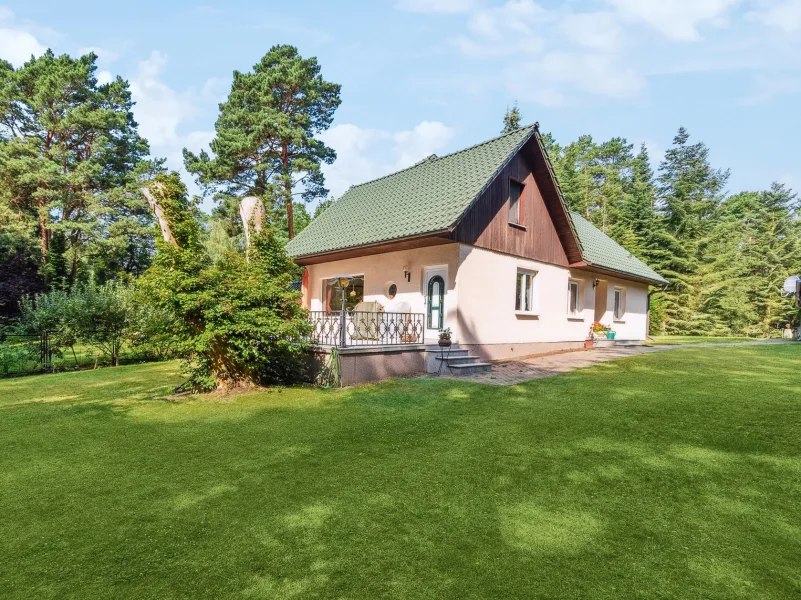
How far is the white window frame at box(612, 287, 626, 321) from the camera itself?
61.7ft

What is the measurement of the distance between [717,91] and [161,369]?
18.6 meters

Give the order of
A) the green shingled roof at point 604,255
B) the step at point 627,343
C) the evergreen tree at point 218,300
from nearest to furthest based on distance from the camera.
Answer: the evergreen tree at point 218,300 → the green shingled roof at point 604,255 → the step at point 627,343

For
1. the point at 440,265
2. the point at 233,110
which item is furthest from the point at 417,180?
the point at 233,110

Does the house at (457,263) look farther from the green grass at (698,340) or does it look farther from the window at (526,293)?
the green grass at (698,340)

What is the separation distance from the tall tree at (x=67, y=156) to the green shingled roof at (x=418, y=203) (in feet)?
66.5

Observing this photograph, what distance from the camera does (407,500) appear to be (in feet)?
11.3

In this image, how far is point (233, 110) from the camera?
28.1 m

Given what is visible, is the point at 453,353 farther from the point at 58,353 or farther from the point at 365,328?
the point at 58,353

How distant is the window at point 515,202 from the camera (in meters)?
12.8

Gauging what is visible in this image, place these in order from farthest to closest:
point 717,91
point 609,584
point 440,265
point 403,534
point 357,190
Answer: point 357,190 → point 717,91 → point 440,265 → point 403,534 → point 609,584

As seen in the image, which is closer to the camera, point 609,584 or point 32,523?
point 609,584

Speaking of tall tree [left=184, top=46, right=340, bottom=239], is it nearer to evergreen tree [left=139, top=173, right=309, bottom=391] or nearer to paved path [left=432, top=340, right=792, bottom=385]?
evergreen tree [left=139, top=173, right=309, bottom=391]

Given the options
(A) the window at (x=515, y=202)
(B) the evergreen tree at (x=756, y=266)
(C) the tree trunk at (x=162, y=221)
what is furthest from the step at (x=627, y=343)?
(B) the evergreen tree at (x=756, y=266)

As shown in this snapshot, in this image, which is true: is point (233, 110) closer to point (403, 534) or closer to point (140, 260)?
point (140, 260)
